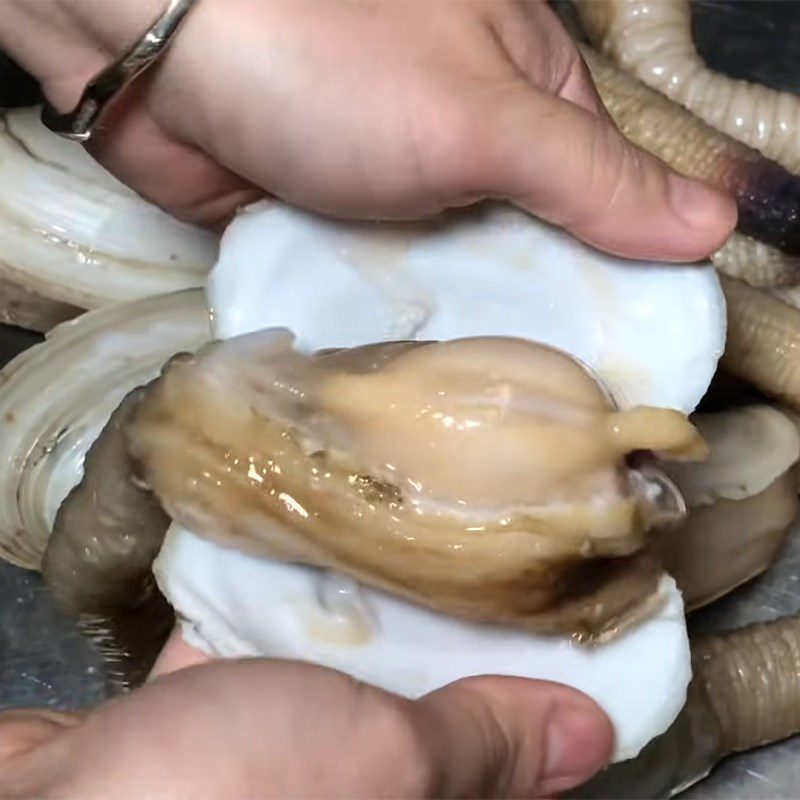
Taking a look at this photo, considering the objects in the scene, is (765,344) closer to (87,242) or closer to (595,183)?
(595,183)

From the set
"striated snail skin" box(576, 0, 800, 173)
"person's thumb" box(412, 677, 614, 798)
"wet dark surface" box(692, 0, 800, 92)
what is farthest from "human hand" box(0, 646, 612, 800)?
"wet dark surface" box(692, 0, 800, 92)

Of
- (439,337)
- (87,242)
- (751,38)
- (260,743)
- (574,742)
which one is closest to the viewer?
(260,743)

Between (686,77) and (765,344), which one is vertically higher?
(686,77)

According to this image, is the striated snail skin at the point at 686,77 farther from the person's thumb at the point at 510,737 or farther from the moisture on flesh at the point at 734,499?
the person's thumb at the point at 510,737

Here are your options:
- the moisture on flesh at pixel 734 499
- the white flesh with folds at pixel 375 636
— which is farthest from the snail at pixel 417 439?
the moisture on flesh at pixel 734 499

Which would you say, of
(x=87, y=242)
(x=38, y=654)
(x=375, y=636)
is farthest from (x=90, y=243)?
(x=375, y=636)
